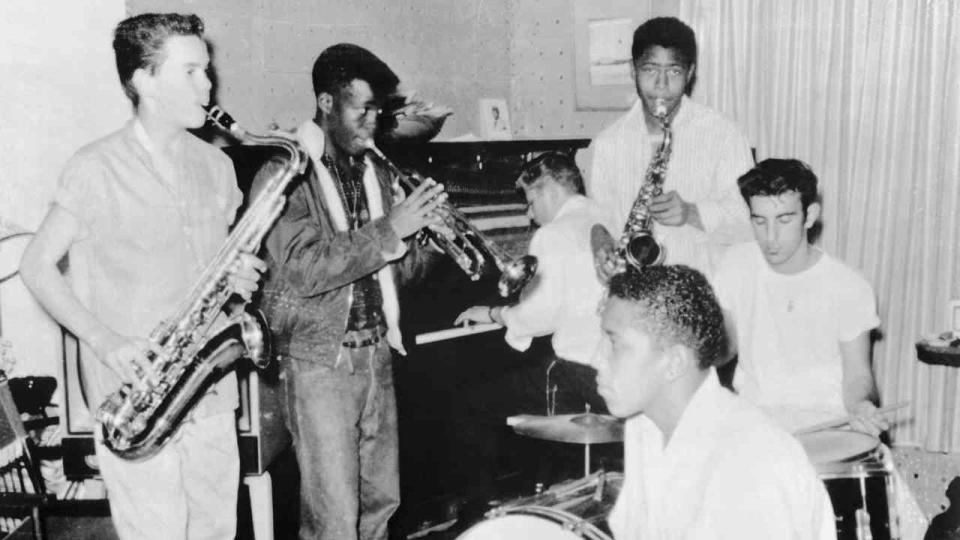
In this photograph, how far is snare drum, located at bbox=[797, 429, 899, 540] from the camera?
2.64 m

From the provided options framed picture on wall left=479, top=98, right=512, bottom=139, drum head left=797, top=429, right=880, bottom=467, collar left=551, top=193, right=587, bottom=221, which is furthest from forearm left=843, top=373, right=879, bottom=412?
framed picture on wall left=479, top=98, right=512, bottom=139

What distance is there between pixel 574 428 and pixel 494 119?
309 cm

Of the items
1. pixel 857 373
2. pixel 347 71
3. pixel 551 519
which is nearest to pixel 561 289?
pixel 857 373

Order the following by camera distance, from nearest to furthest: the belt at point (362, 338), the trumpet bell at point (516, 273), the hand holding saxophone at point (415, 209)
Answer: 1. the hand holding saxophone at point (415, 209)
2. the belt at point (362, 338)
3. the trumpet bell at point (516, 273)

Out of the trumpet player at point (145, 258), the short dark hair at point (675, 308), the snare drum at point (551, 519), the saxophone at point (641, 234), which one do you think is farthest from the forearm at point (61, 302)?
the saxophone at point (641, 234)

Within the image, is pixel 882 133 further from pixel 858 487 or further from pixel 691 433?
pixel 691 433

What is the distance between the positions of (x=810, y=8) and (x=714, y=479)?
12.4 feet

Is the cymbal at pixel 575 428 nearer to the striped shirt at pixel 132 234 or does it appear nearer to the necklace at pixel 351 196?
the necklace at pixel 351 196

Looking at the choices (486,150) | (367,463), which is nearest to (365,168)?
(367,463)

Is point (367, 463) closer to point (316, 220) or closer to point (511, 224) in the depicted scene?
point (316, 220)

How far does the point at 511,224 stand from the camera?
15.3 feet

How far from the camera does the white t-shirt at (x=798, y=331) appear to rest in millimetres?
3236

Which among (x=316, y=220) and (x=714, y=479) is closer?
(x=714, y=479)

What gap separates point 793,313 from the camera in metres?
3.32
